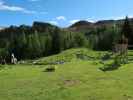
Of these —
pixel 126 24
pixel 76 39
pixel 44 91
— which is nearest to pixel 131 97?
pixel 44 91

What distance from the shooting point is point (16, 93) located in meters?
16.0

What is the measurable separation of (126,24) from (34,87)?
56.2 metres

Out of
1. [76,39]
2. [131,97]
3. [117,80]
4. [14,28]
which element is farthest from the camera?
[14,28]

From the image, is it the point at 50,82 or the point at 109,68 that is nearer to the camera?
the point at 50,82

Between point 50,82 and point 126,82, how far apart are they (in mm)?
5276

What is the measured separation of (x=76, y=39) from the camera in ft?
311

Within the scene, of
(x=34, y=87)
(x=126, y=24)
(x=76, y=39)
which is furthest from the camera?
(x=76, y=39)

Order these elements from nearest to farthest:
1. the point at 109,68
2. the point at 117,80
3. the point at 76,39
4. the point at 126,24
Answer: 1. the point at 117,80
2. the point at 109,68
3. the point at 126,24
4. the point at 76,39

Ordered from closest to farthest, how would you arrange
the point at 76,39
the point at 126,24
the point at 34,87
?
the point at 34,87, the point at 126,24, the point at 76,39

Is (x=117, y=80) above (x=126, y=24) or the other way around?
the other way around

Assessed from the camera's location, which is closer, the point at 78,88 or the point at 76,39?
the point at 78,88

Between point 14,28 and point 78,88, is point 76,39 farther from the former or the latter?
point 14,28

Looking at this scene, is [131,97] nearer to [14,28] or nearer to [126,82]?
[126,82]

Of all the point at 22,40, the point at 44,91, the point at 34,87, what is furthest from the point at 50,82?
the point at 22,40
